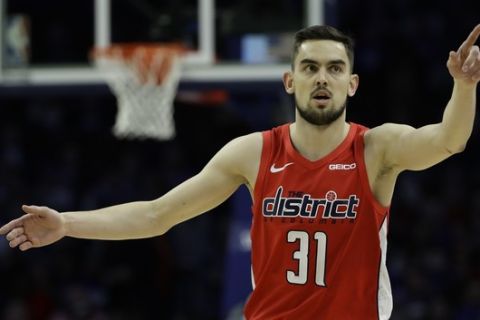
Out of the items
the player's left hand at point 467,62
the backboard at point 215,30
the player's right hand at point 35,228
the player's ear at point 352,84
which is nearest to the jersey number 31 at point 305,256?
the player's ear at point 352,84

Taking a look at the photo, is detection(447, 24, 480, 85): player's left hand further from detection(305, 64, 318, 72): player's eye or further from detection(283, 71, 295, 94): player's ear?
detection(283, 71, 295, 94): player's ear

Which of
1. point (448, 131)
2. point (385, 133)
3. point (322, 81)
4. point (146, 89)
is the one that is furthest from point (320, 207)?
point (146, 89)

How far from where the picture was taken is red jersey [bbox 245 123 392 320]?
513 cm

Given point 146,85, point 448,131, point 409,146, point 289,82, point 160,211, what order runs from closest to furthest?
point 448,131 → point 409,146 → point 289,82 → point 160,211 → point 146,85

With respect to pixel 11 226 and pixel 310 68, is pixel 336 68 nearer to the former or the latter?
pixel 310 68

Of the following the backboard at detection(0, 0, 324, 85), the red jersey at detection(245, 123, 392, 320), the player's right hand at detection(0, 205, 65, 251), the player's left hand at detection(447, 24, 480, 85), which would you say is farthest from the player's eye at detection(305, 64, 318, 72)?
the backboard at detection(0, 0, 324, 85)

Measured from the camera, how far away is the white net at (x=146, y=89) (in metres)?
10.4

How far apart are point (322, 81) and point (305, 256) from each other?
31.0 inches

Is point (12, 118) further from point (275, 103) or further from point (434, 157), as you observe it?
point (434, 157)

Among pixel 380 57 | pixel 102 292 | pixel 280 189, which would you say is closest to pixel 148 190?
pixel 102 292

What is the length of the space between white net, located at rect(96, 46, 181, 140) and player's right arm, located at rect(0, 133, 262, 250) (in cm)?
487

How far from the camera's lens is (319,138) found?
5.30 m

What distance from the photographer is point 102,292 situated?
14.7m

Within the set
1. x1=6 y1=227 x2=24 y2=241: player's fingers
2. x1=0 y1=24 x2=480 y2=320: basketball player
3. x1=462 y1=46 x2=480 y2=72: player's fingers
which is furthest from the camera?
x1=6 y1=227 x2=24 y2=241: player's fingers
